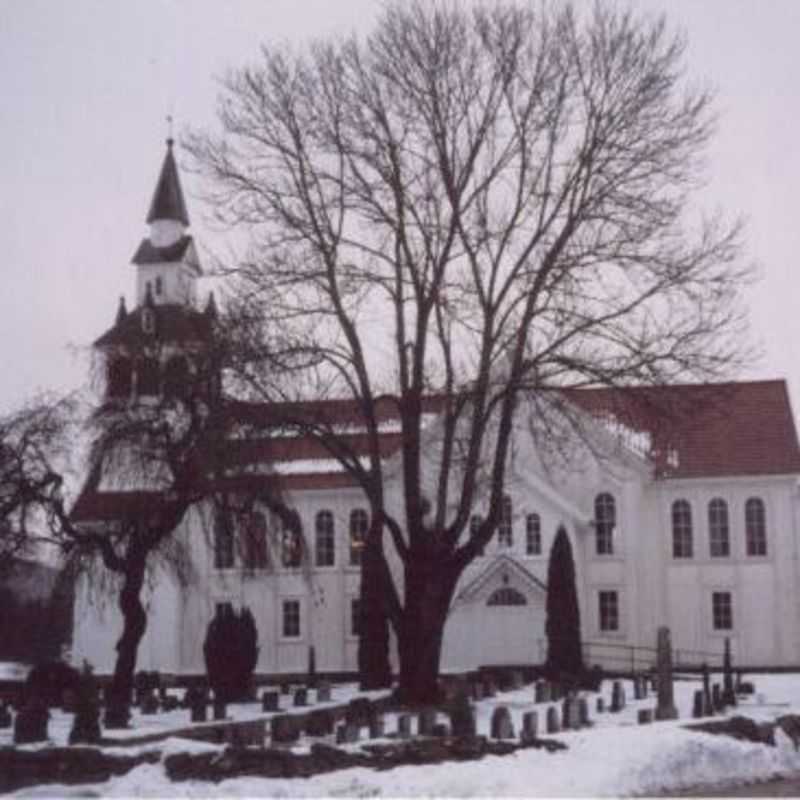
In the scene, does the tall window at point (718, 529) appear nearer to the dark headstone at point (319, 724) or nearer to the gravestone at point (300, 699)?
the gravestone at point (300, 699)

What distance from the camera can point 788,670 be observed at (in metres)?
43.9

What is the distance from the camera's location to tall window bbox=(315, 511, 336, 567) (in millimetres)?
48750

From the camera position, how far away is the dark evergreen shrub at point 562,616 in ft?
130

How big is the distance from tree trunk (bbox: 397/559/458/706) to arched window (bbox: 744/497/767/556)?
773 inches

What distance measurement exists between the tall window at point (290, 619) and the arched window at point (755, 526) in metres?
15.1

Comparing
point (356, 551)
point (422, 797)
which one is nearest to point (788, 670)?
point (356, 551)

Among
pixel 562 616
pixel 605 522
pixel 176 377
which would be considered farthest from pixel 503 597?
pixel 176 377

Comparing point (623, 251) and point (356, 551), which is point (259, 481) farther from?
point (356, 551)

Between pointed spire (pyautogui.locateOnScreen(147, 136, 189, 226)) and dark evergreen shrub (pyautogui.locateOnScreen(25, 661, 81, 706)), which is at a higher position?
pointed spire (pyautogui.locateOnScreen(147, 136, 189, 226))

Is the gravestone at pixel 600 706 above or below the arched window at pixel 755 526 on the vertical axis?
below

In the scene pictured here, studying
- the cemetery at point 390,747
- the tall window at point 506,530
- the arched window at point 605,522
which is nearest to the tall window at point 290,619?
the tall window at point 506,530

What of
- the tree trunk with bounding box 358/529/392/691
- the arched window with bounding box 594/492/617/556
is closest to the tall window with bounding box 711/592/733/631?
the arched window with bounding box 594/492/617/556

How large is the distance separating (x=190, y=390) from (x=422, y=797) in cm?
1428

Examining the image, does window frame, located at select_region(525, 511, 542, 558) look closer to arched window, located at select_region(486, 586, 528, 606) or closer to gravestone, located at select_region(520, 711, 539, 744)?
arched window, located at select_region(486, 586, 528, 606)
